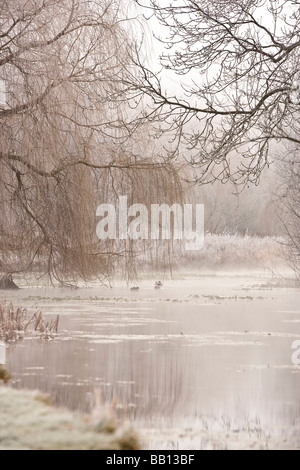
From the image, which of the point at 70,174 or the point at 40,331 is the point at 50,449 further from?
the point at 40,331

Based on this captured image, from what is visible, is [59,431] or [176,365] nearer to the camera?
[59,431]

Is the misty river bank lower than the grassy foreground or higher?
lower

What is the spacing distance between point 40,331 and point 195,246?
40.2 ft

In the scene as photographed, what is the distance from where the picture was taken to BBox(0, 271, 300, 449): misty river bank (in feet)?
21.3

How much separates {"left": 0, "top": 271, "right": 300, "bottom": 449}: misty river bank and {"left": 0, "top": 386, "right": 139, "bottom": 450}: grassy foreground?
266 mm

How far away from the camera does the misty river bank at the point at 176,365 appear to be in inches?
256

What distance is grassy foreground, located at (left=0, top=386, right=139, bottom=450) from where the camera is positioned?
5.36 meters

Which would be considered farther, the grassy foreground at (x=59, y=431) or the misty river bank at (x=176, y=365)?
the misty river bank at (x=176, y=365)

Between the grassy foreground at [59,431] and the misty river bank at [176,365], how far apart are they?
27cm

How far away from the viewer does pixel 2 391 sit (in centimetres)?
698

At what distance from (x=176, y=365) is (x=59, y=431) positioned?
3.95 metres

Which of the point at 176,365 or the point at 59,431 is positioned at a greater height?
the point at 59,431

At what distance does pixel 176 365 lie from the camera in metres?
9.45

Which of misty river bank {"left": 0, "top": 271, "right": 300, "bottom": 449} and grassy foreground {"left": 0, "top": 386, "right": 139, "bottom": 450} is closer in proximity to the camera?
grassy foreground {"left": 0, "top": 386, "right": 139, "bottom": 450}
